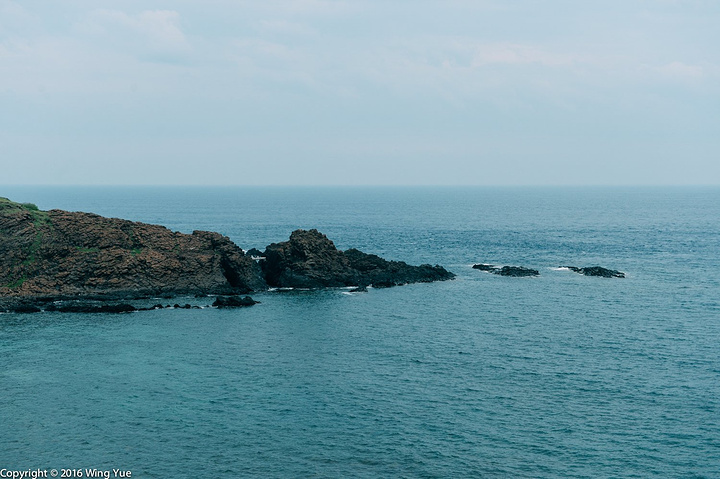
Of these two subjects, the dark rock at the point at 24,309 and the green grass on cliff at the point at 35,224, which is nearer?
the dark rock at the point at 24,309

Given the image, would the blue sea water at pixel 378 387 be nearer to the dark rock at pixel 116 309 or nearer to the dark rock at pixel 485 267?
the dark rock at pixel 116 309

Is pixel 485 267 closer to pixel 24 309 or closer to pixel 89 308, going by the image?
pixel 89 308

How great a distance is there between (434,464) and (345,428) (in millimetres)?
8207

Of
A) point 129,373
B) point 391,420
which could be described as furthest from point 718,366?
point 129,373

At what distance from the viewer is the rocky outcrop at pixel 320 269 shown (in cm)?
10388

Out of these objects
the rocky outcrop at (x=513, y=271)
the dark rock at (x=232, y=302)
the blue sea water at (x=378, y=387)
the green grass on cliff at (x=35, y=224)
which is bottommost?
the blue sea water at (x=378, y=387)

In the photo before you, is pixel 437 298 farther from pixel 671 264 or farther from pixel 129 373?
pixel 671 264

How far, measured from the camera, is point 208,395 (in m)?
54.5

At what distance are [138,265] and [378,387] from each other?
175 ft

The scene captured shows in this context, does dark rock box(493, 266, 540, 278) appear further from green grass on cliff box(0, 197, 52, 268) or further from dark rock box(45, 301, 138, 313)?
green grass on cliff box(0, 197, 52, 268)

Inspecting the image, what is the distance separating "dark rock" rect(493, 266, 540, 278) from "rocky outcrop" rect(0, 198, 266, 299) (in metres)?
43.7

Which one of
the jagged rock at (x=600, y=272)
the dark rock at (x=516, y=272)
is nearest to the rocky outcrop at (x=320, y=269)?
the dark rock at (x=516, y=272)

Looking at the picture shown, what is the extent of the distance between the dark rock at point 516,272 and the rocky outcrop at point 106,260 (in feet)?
143

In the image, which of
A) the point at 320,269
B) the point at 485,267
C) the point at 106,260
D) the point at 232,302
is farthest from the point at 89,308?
the point at 485,267
